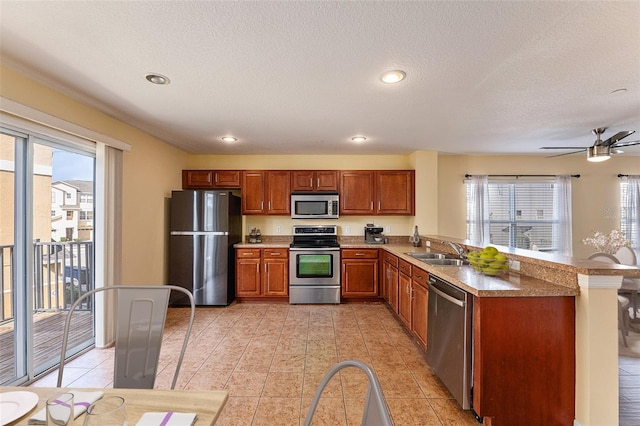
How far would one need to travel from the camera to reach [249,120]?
123 inches

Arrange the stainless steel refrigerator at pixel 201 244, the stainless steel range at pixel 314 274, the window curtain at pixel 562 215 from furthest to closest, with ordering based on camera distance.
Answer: the window curtain at pixel 562 215 < the stainless steel range at pixel 314 274 < the stainless steel refrigerator at pixel 201 244

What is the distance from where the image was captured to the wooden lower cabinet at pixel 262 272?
4.38 metres

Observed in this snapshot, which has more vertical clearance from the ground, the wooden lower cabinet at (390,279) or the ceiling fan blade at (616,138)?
the ceiling fan blade at (616,138)

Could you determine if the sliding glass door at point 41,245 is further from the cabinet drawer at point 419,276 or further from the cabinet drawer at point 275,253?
the cabinet drawer at point 419,276

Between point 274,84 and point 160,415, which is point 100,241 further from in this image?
point 160,415

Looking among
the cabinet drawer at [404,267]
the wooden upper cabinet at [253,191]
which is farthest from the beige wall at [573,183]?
the wooden upper cabinet at [253,191]

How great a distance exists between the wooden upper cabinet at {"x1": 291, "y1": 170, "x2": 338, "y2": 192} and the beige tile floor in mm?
1967

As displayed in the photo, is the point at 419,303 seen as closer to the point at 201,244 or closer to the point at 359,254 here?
the point at 359,254

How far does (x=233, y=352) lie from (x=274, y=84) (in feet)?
8.28

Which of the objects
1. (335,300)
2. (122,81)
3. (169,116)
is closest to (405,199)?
(335,300)

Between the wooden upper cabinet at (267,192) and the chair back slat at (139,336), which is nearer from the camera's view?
the chair back slat at (139,336)

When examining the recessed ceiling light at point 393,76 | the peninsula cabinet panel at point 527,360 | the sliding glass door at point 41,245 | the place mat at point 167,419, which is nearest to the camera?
the place mat at point 167,419

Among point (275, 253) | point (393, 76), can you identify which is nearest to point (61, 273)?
point (275, 253)

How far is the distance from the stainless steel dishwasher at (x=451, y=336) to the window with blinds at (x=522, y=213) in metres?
3.18
